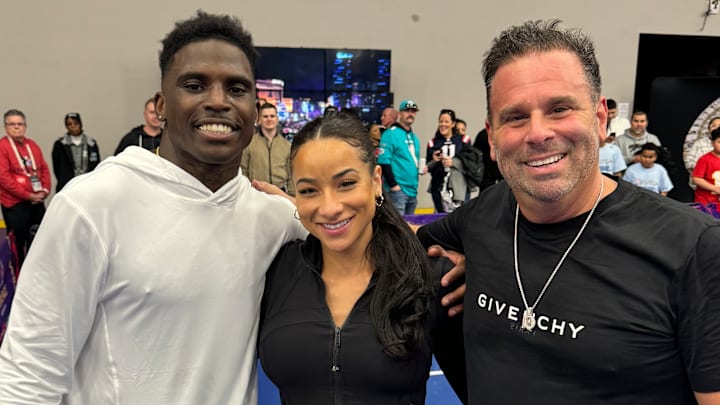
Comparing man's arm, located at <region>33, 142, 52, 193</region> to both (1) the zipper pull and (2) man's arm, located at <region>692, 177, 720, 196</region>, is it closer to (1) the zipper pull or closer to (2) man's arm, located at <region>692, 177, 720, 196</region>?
(1) the zipper pull

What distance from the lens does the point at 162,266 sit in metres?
1.39

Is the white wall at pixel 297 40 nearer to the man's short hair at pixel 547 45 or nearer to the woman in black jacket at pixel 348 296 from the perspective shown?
the woman in black jacket at pixel 348 296

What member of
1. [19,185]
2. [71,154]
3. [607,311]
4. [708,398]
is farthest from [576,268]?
[71,154]

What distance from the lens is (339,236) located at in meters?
1.62

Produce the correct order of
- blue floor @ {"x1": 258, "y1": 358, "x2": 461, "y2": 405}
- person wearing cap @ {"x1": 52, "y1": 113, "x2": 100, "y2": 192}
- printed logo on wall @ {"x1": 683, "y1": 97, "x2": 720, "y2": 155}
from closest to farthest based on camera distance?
blue floor @ {"x1": 258, "y1": 358, "x2": 461, "y2": 405} → person wearing cap @ {"x1": 52, "y1": 113, "x2": 100, "y2": 192} → printed logo on wall @ {"x1": 683, "y1": 97, "x2": 720, "y2": 155}

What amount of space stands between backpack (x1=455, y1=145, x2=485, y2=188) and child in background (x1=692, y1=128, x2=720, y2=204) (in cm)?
253

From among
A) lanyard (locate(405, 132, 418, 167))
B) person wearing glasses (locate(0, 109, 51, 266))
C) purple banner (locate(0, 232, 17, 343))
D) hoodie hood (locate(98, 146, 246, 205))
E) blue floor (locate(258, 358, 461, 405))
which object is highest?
hoodie hood (locate(98, 146, 246, 205))

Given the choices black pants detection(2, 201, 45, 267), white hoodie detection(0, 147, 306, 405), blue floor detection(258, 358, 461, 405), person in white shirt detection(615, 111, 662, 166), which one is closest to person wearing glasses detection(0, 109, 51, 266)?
black pants detection(2, 201, 45, 267)

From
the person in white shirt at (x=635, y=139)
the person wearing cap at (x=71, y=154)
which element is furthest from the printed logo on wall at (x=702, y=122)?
the person wearing cap at (x=71, y=154)

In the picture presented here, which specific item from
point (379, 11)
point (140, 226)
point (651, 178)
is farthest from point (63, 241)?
point (379, 11)

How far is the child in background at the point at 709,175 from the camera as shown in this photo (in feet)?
18.8

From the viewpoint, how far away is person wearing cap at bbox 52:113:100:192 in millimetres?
6359

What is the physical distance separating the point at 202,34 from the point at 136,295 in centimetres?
78

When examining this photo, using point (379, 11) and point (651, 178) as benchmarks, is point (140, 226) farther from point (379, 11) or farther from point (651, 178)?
point (379, 11)
